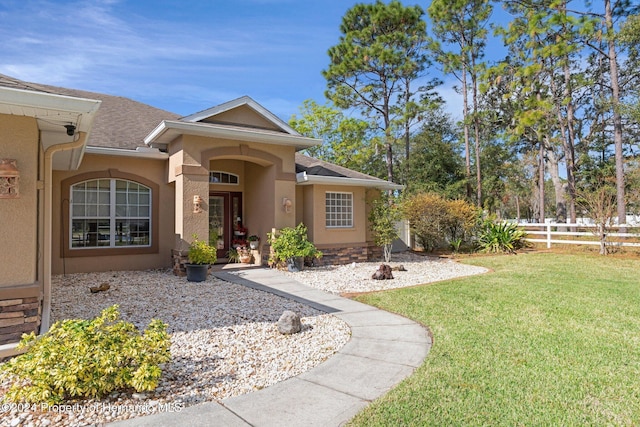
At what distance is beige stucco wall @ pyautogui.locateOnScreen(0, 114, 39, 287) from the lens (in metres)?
4.50

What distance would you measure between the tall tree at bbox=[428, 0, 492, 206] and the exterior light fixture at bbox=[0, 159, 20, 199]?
72.2ft

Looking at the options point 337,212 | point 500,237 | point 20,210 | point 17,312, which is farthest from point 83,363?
point 500,237

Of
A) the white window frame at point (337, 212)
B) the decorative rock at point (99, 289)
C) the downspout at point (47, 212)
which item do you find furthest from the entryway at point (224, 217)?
the downspout at point (47, 212)

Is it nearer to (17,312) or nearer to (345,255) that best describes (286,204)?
(345,255)

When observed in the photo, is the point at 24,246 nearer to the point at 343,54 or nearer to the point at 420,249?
the point at 420,249

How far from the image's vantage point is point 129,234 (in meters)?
11.1

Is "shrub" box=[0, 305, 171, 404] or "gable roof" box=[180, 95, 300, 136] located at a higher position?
"gable roof" box=[180, 95, 300, 136]

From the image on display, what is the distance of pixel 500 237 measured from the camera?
16688 mm

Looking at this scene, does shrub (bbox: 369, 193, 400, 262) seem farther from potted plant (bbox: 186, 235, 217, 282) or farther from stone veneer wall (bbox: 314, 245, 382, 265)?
potted plant (bbox: 186, 235, 217, 282)

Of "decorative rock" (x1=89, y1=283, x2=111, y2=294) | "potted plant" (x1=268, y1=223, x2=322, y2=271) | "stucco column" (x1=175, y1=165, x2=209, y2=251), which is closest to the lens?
"decorative rock" (x1=89, y1=283, x2=111, y2=294)

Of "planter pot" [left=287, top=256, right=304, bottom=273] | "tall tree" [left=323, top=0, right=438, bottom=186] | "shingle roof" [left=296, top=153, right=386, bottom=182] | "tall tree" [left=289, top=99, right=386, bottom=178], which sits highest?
"tall tree" [left=323, top=0, right=438, bottom=186]

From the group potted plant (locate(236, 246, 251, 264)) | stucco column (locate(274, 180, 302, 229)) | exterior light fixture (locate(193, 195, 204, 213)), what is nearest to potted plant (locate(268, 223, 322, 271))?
stucco column (locate(274, 180, 302, 229))

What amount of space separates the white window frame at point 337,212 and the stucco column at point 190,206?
14.0ft

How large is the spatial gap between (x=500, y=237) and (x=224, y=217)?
462 inches
